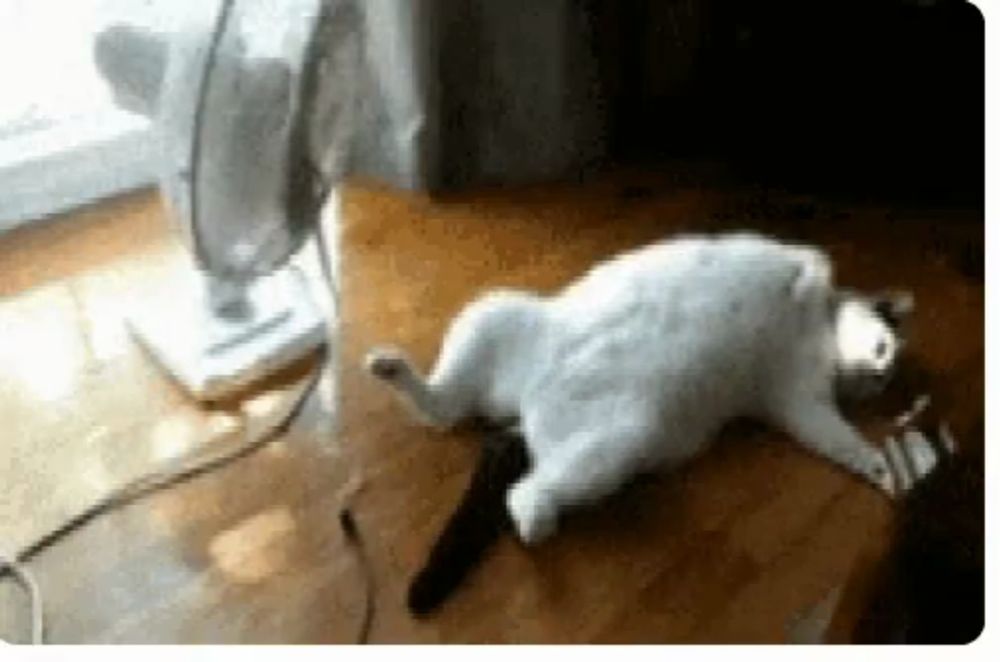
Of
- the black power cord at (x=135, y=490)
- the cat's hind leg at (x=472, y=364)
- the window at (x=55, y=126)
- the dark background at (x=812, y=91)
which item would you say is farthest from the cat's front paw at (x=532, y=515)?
the window at (x=55, y=126)

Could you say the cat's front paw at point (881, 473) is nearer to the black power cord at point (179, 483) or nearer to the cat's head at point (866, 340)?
the cat's head at point (866, 340)

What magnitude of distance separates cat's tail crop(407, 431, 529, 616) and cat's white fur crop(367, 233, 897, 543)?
0.02 m

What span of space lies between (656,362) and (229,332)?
495 mm

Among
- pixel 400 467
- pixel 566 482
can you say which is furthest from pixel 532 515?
pixel 400 467

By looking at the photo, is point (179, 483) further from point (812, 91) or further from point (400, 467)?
point (812, 91)

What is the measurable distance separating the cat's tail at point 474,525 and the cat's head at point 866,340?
377mm

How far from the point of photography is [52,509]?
1.34 m

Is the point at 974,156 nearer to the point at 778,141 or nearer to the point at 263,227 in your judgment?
the point at 778,141

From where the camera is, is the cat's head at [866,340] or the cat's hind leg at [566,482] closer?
the cat's hind leg at [566,482]

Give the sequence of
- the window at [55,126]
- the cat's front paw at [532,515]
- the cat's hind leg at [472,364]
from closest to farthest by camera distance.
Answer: the cat's front paw at [532,515], the cat's hind leg at [472,364], the window at [55,126]

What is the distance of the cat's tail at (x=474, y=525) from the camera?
1.26m

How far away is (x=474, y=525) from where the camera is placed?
1316mm
